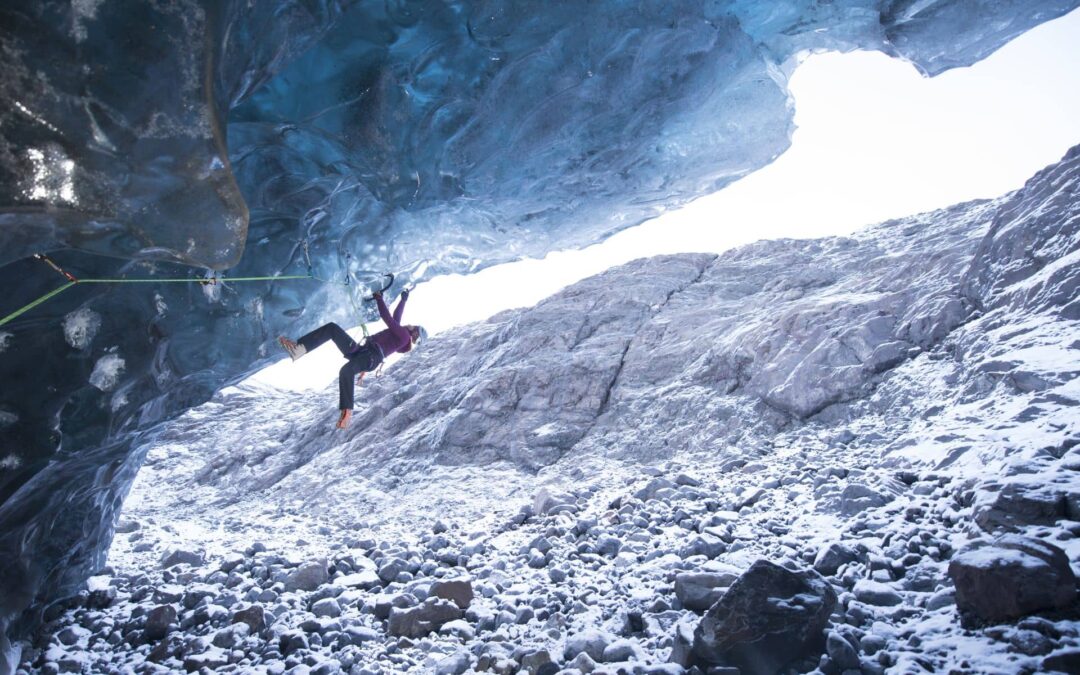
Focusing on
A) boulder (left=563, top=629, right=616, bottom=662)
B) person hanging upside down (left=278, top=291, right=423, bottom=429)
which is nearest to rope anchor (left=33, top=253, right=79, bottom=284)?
person hanging upside down (left=278, top=291, right=423, bottom=429)

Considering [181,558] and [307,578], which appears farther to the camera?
[181,558]

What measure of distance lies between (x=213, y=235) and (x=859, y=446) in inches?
268

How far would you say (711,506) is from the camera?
5.87m

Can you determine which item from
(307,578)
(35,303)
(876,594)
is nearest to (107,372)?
(35,303)

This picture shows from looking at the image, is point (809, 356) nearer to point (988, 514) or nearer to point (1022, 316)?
point (1022, 316)

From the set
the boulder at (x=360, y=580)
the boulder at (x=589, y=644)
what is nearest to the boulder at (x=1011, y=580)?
the boulder at (x=589, y=644)

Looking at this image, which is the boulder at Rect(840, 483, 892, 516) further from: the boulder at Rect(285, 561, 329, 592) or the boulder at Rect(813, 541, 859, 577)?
the boulder at Rect(285, 561, 329, 592)

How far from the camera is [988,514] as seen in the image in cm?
374

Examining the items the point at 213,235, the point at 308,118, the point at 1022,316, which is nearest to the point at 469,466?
the point at 308,118

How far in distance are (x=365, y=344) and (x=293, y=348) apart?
1.17 m

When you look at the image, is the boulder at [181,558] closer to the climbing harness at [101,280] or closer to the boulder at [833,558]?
the climbing harness at [101,280]

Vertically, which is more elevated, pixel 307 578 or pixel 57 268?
pixel 57 268

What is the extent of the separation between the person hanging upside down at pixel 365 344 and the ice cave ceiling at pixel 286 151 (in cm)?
73

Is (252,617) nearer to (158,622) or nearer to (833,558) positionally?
(158,622)
